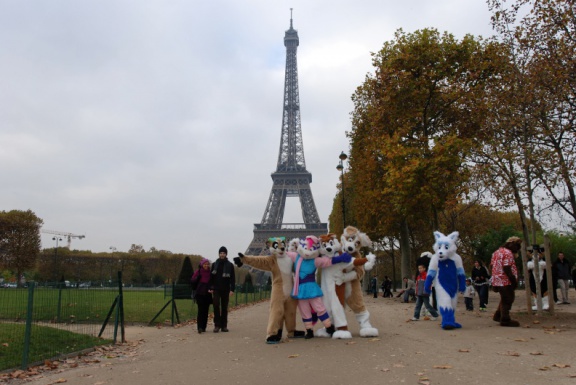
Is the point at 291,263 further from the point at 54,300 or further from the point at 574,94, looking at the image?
the point at 574,94

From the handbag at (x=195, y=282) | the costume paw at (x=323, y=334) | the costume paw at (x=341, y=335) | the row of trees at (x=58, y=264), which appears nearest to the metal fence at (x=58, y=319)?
the handbag at (x=195, y=282)

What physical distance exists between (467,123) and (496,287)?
10529 mm

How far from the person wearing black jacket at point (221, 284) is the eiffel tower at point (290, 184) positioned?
191 ft

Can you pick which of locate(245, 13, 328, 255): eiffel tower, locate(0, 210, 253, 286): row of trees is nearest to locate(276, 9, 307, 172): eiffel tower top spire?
locate(245, 13, 328, 255): eiffel tower

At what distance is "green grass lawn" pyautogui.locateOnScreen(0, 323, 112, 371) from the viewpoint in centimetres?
752

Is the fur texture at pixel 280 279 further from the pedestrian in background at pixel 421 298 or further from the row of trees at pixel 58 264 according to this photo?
the row of trees at pixel 58 264

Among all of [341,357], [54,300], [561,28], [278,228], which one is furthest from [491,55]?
[278,228]

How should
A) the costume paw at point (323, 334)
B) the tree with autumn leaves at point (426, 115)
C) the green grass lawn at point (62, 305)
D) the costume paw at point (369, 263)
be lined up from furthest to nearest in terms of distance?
1. the tree with autumn leaves at point (426, 115)
2. the costume paw at point (369, 263)
3. the costume paw at point (323, 334)
4. the green grass lawn at point (62, 305)

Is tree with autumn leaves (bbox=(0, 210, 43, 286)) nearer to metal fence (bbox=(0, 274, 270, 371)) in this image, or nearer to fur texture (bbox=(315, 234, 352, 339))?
metal fence (bbox=(0, 274, 270, 371))

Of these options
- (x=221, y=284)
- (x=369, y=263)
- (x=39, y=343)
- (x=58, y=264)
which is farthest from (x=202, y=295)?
(x=58, y=264)

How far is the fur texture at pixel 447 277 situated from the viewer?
10398 millimetres

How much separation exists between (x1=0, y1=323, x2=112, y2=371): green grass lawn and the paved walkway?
0.52 meters

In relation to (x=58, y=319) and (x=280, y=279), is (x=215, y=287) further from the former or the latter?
(x=58, y=319)

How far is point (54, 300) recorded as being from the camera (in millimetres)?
9656
